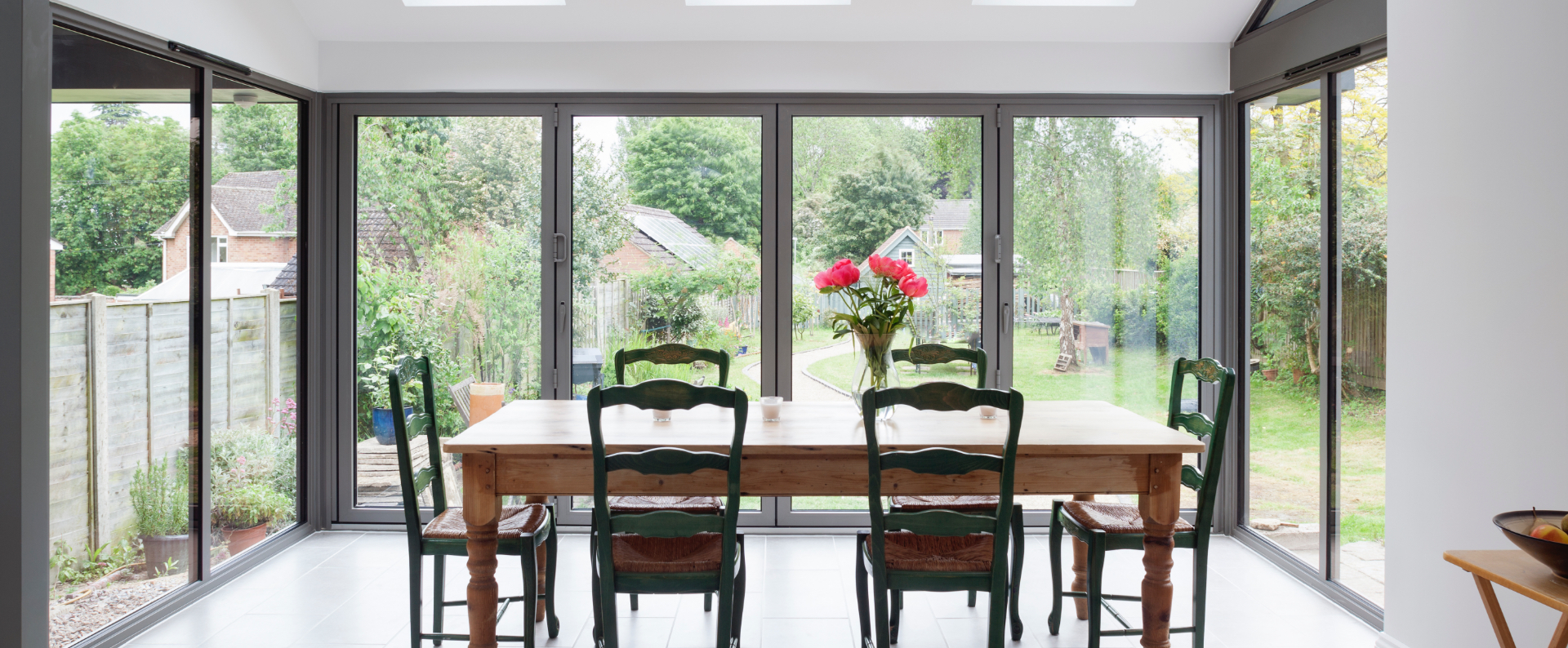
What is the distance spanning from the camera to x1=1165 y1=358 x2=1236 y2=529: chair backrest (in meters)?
→ 2.51

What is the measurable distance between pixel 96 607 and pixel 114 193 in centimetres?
141

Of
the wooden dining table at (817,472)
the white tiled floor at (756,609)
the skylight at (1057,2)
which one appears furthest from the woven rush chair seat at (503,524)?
the skylight at (1057,2)

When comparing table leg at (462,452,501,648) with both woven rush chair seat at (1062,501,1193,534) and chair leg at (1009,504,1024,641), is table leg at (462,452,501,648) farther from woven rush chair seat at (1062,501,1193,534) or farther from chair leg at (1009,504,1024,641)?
woven rush chair seat at (1062,501,1193,534)

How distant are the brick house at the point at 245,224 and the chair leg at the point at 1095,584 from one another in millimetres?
3400

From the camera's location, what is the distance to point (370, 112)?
13.0ft

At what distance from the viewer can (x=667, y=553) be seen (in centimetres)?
241

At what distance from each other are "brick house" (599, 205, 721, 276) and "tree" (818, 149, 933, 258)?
49cm

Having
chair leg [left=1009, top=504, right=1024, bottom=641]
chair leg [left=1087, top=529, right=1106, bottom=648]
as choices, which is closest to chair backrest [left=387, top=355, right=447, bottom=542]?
chair leg [left=1009, top=504, right=1024, bottom=641]

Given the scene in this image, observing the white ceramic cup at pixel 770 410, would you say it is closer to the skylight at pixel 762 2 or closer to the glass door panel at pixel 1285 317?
the skylight at pixel 762 2

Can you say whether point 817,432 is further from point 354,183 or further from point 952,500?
point 354,183

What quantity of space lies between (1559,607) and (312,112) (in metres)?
4.62

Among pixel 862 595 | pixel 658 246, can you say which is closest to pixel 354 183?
pixel 658 246

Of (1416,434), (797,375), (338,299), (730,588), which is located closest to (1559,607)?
(1416,434)

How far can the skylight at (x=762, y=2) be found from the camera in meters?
3.67
